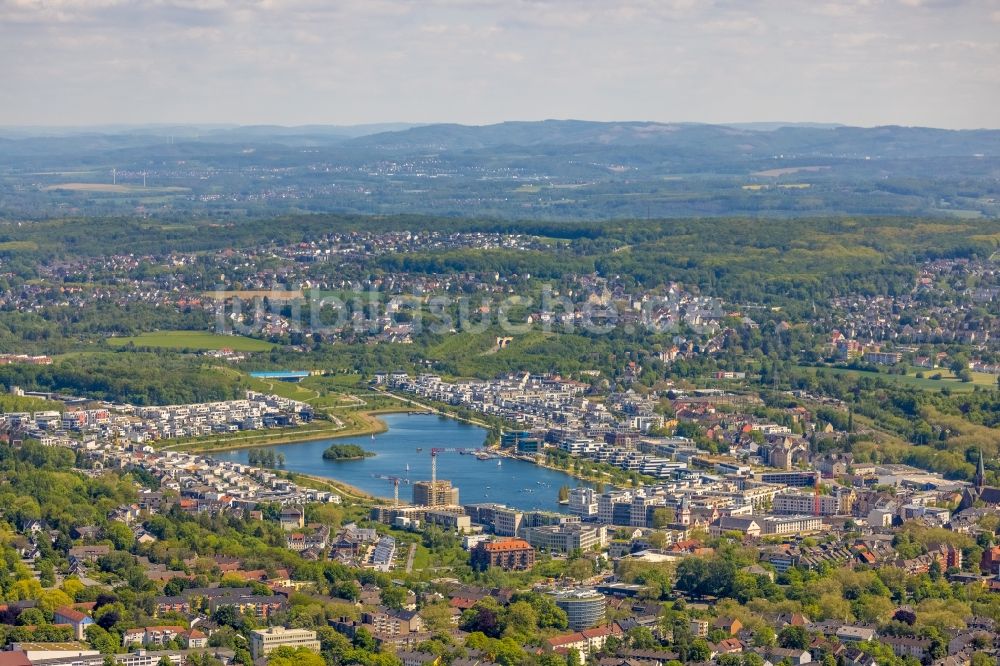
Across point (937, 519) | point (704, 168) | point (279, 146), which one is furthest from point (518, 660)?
point (279, 146)

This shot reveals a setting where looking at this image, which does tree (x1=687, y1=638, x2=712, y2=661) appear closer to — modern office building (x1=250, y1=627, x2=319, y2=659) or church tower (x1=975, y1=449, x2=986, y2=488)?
modern office building (x1=250, y1=627, x2=319, y2=659)

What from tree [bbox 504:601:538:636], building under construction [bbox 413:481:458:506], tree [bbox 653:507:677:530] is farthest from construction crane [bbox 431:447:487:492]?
tree [bbox 504:601:538:636]

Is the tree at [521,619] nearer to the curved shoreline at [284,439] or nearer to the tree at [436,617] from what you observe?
the tree at [436,617]

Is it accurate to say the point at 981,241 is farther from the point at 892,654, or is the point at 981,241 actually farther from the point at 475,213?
the point at 892,654

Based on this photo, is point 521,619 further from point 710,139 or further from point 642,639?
point 710,139

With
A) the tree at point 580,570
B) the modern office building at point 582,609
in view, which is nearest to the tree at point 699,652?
the modern office building at point 582,609

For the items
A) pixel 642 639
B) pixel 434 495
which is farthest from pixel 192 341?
pixel 642 639
